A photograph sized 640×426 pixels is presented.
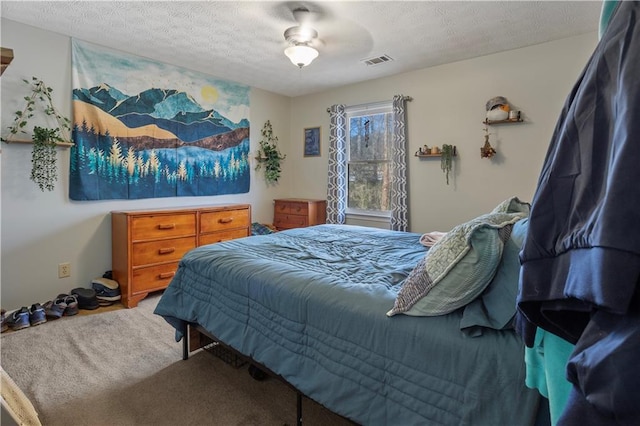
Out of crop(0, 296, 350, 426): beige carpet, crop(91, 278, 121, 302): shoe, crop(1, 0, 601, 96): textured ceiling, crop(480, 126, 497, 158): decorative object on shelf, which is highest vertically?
crop(1, 0, 601, 96): textured ceiling

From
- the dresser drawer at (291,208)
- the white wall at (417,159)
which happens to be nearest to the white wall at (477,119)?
the white wall at (417,159)

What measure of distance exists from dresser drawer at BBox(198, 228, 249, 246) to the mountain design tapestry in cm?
64

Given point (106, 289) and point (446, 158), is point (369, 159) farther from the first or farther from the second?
point (106, 289)

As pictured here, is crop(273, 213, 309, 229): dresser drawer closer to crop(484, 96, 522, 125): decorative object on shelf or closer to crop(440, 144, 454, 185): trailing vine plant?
crop(440, 144, 454, 185): trailing vine plant

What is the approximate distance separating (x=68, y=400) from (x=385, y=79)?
4120 millimetres

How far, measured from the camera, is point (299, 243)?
2.41 metres

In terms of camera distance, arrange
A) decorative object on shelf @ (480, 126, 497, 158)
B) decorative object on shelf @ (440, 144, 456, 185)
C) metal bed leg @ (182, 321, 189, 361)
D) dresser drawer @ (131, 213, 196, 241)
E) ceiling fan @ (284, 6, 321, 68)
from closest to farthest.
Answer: metal bed leg @ (182, 321, 189, 361) < ceiling fan @ (284, 6, 321, 68) < dresser drawer @ (131, 213, 196, 241) < decorative object on shelf @ (480, 126, 497, 158) < decorative object on shelf @ (440, 144, 456, 185)

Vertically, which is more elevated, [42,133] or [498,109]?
[498,109]

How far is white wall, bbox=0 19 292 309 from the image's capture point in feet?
9.04

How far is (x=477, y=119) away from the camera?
3.46 meters

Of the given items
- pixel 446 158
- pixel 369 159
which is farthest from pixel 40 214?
pixel 446 158

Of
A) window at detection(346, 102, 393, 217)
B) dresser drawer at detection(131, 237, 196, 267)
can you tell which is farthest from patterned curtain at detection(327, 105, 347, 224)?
dresser drawer at detection(131, 237, 196, 267)

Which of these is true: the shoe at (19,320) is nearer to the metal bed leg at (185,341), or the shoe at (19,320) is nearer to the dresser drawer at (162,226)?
the dresser drawer at (162,226)

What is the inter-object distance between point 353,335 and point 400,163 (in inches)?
119
